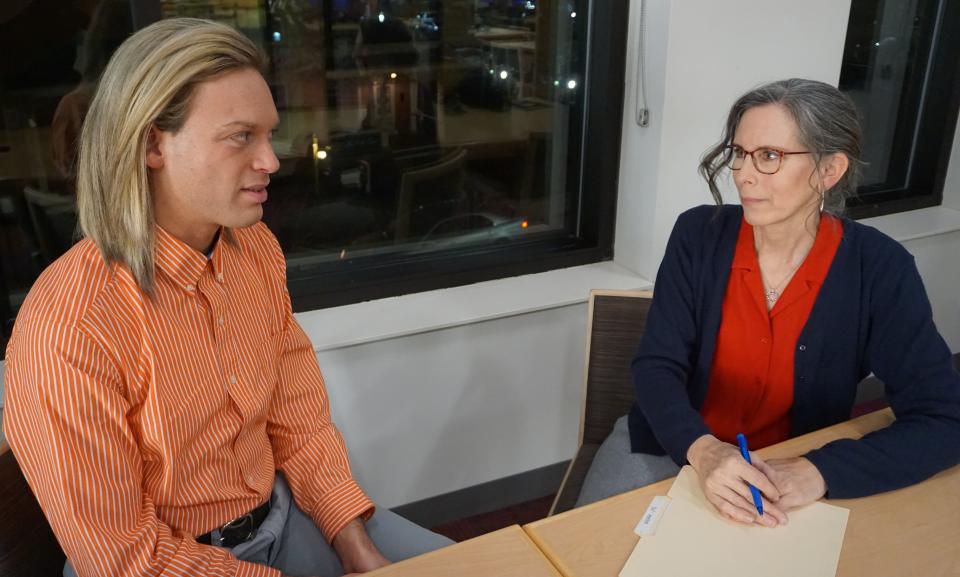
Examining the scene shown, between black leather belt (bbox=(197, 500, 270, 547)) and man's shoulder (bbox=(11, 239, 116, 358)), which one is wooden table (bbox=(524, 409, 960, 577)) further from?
man's shoulder (bbox=(11, 239, 116, 358))

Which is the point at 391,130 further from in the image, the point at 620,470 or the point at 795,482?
the point at 795,482

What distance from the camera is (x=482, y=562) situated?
111 cm

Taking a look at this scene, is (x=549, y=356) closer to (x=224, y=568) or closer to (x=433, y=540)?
(x=433, y=540)

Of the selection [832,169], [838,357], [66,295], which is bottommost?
[838,357]

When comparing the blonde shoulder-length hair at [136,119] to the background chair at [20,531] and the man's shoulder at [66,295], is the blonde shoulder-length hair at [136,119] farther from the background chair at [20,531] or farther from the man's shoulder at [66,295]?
the background chair at [20,531]

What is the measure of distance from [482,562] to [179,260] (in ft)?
2.09

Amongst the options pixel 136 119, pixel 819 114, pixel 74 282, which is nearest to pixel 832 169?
pixel 819 114

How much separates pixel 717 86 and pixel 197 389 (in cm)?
173

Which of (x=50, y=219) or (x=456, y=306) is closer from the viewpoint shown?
(x=50, y=219)

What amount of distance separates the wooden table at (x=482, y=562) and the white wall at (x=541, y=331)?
3.29 ft

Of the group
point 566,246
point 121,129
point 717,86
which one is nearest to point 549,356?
point 566,246

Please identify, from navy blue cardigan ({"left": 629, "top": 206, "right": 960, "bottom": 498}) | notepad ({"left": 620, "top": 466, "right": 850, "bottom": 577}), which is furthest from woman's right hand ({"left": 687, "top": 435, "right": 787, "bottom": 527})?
navy blue cardigan ({"left": 629, "top": 206, "right": 960, "bottom": 498})

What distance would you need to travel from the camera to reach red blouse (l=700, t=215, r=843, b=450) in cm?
154

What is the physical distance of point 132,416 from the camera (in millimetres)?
1169
